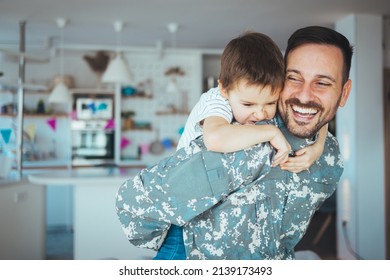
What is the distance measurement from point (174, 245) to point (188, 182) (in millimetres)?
→ 206

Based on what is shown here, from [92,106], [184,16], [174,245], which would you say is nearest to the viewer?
[174,245]

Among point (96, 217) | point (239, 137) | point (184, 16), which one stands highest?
point (184, 16)

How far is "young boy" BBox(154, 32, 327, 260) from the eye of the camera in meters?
0.70

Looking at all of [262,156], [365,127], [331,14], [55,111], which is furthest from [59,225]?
[262,156]

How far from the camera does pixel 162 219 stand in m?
0.77

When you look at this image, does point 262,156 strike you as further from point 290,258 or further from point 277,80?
point 290,258

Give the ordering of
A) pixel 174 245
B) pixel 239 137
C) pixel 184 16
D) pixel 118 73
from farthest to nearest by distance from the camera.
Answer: pixel 118 73 < pixel 184 16 < pixel 174 245 < pixel 239 137

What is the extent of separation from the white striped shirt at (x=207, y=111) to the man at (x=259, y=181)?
55mm

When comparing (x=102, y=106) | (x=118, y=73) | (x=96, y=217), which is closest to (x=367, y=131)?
(x=96, y=217)

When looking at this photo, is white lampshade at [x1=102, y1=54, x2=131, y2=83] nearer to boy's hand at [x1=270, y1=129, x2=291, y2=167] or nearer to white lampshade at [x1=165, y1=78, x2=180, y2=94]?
white lampshade at [x1=165, y1=78, x2=180, y2=94]

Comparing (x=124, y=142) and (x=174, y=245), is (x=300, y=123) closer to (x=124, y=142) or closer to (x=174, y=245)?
(x=174, y=245)

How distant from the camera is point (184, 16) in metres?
1.85

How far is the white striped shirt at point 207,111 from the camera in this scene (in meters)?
0.74

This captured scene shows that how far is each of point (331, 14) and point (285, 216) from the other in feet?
2.68
